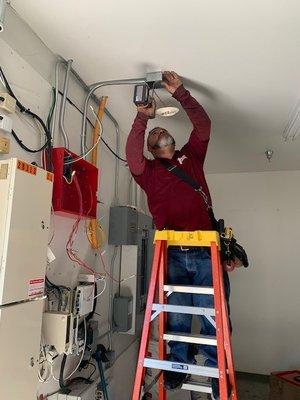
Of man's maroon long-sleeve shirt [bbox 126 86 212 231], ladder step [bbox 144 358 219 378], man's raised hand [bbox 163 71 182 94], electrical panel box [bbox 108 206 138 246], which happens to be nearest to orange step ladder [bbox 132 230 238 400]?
ladder step [bbox 144 358 219 378]

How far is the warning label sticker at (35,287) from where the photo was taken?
1.18 m

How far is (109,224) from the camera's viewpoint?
7.99ft

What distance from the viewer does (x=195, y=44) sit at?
153cm

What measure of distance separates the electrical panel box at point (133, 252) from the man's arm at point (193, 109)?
85 cm

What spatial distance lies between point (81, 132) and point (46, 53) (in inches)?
19.6

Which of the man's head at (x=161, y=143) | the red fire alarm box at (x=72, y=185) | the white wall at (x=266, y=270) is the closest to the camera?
the red fire alarm box at (x=72, y=185)

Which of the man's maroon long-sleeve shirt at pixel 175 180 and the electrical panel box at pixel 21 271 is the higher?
the man's maroon long-sleeve shirt at pixel 175 180

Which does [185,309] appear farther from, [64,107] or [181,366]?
[64,107]

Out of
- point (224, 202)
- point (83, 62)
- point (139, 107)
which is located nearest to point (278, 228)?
point (224, 202)

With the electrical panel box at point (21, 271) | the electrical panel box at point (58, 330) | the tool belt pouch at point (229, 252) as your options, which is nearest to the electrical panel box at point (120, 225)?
the tool belt pouch at point (229, 252)

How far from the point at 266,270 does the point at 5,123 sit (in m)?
3.41

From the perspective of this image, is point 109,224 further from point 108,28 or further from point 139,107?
point 108,28

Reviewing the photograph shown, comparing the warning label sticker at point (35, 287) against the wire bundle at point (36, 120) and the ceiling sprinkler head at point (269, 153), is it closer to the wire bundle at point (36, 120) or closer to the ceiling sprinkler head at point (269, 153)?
the wire bundle at point (36, 120)

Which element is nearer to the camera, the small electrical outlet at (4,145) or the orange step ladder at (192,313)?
the small electrical outlet at (4,145)
